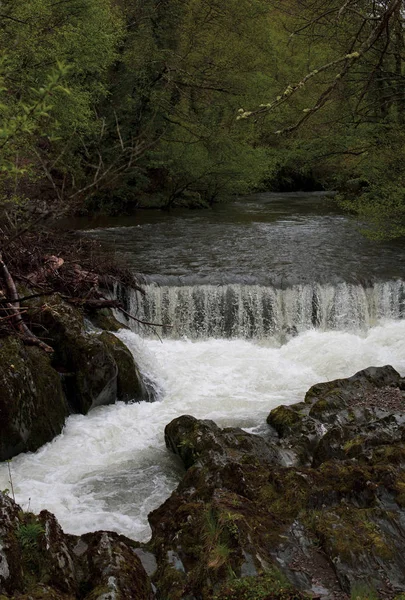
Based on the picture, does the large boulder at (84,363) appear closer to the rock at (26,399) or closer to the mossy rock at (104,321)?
the rock at (26,399)

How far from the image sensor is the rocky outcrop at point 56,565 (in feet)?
12.0

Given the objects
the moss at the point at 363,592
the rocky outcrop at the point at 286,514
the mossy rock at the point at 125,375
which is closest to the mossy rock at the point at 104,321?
the mossy rock at the point at 125,375

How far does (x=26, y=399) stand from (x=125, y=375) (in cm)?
208

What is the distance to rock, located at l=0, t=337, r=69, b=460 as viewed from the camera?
272 inches

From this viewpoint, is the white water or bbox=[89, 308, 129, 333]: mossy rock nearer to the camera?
the white water

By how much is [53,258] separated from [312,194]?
20.9 meters

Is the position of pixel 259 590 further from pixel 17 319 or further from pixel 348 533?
→ pixel 17 319

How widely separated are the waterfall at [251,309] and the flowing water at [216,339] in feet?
0.08

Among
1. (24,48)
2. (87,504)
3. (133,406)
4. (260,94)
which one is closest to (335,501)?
(87,504)

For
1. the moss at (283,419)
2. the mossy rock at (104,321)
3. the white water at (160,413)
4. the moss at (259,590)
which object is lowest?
the white water at (160,413)

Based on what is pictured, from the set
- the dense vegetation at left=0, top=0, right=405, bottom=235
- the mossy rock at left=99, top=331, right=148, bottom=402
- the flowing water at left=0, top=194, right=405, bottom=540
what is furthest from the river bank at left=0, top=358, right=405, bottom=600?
the dense vegetation at left=0, top=0, right=405, bottom=235

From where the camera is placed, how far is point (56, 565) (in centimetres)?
401

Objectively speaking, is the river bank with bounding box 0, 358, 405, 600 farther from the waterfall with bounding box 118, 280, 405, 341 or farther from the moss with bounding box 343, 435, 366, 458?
the waterfall with bounding box 118, 280, 405, 341

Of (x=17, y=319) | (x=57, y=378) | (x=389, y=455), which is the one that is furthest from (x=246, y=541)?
(x=17, y=319)
